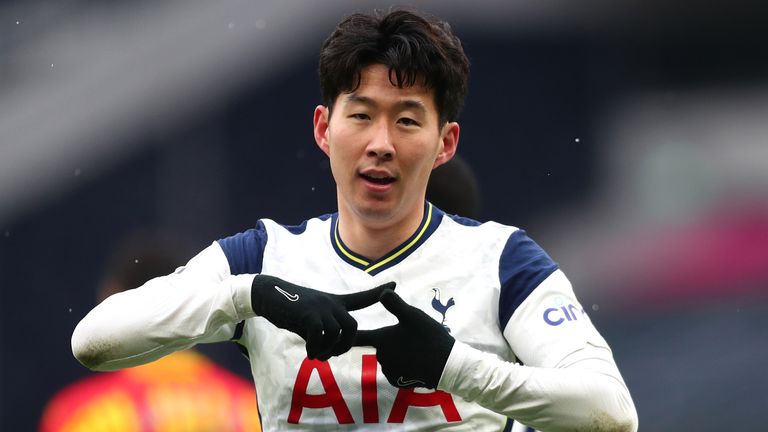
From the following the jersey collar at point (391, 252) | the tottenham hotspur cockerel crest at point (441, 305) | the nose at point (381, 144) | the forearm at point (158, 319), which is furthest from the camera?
the jersey collar at point (391, 252)

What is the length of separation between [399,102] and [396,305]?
1.78 ft

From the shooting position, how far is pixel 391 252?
3205mm

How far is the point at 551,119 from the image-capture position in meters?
7.42

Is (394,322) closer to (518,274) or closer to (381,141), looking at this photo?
(518,274)

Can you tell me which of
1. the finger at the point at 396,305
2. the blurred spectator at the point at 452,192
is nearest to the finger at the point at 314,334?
the finger at the point at 396,305

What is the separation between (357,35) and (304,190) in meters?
3.90

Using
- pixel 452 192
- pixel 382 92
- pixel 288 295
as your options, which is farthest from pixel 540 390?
pixel 452 192

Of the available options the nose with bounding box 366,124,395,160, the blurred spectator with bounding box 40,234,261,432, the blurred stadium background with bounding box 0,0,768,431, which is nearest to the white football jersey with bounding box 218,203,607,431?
the nose with bounding box 366,124,395,160

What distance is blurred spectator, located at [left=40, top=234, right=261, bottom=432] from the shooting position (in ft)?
15.6

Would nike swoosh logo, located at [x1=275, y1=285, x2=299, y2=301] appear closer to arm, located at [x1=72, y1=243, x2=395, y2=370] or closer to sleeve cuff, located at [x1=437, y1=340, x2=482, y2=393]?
arm, located at [x1=72, y1=243, x2=395, y2=370]

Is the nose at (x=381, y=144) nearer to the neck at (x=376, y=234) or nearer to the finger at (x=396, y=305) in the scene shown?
the neck at (x=376, y=234)

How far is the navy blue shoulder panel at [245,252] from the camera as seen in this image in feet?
10.3

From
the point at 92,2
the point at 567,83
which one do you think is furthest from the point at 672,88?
the point at 92,2

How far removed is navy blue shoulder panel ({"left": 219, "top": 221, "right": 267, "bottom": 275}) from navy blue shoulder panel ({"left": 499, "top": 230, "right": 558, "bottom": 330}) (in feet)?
1.95
